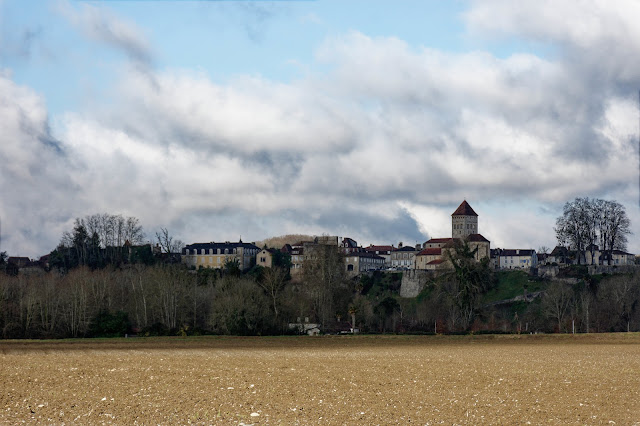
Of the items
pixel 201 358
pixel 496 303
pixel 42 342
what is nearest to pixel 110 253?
pixel 496 303

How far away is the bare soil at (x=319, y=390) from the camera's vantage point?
23.8m

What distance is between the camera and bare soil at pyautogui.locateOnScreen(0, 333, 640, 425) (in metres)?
23.8

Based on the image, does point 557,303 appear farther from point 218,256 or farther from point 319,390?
→ point 218,256

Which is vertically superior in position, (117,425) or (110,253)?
(110,253)

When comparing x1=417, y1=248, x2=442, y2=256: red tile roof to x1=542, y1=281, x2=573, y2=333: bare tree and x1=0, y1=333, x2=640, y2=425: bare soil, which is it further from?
x1=0, y1=333, x2=640, y2=425: bare soil

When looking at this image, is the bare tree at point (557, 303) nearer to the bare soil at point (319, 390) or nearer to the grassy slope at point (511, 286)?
the grassy slope at point (511, 286)

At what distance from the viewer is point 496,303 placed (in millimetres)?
133500

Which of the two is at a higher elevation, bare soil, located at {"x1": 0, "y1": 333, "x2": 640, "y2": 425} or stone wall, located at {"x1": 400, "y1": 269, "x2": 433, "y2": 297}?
stone wall, located at {"x1": 400, "y1": 269, "x2": 433, "y2": 297}

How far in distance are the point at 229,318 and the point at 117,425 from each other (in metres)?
53.3

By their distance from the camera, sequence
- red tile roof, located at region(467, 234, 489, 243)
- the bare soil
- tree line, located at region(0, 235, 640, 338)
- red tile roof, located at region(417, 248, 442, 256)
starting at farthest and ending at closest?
1. red tile roof, located at region(417, 248, 442, 256)
2. red tile roof, located at region(467, 234, 489, 243)
3. tree line, located at region(0, 235, 640, 338)
4. the bare soil

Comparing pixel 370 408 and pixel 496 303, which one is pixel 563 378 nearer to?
pixel 370 408

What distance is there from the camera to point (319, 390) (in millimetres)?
28953

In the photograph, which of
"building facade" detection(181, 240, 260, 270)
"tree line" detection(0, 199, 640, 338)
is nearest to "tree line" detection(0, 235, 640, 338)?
"tree line" detection(0, 199, 640, 338)

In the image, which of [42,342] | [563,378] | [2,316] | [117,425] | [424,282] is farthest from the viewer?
[424,282]
